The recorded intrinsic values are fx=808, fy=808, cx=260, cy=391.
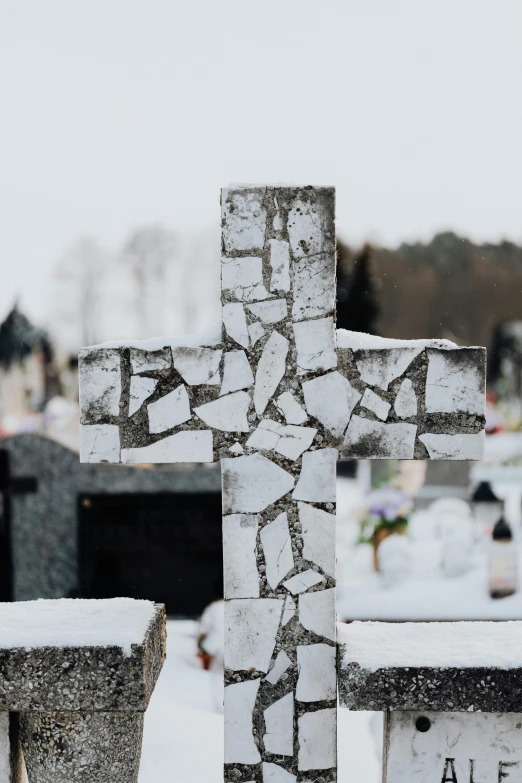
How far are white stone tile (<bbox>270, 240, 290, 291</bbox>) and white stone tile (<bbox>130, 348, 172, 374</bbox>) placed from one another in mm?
394

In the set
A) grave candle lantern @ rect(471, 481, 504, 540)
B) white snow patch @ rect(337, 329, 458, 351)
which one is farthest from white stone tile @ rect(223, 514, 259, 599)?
grave candle lantern @ rect(471, 481, 504, 540)

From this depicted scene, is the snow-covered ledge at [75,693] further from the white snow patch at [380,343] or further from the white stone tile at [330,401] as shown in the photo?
the white snow patch at [380,343]

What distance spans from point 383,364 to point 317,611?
31.2 inches

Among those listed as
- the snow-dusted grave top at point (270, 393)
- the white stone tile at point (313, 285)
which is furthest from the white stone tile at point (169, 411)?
the white stone tile at point (313, 285)

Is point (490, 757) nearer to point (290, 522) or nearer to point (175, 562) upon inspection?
point (290, 522)

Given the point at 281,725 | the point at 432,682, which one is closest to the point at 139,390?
the point at 281,725

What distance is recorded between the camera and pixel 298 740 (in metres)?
2.50

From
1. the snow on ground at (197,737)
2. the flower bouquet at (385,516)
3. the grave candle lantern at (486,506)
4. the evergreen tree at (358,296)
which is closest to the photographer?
the snow on ground at (197,737)

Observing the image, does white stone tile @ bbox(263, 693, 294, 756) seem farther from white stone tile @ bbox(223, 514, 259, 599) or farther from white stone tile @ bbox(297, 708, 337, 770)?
white stone tile @ bbox(223, 514, 259, 599)

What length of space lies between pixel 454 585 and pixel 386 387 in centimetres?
619

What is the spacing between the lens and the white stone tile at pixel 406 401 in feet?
8.28

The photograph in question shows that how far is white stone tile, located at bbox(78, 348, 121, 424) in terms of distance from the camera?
2.52 meters

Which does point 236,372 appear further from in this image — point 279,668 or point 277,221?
point 279,668

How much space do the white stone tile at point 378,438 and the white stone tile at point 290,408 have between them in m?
0.16
